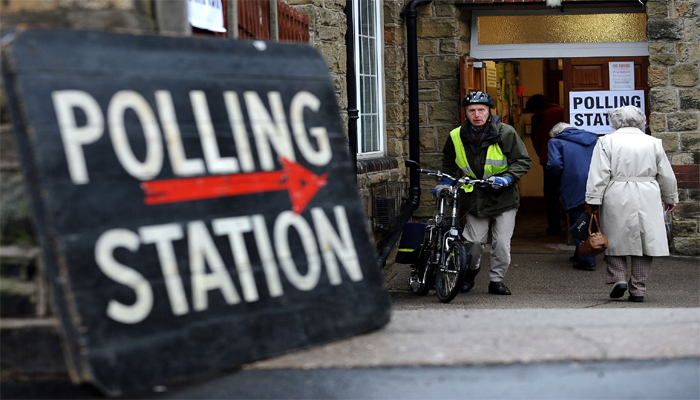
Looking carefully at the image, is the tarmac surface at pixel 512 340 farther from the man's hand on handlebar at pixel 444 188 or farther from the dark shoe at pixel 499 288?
the dark shoe at pixel 499 288

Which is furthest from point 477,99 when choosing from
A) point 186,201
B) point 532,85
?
point 532,85

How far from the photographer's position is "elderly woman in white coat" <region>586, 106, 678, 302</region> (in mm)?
8352

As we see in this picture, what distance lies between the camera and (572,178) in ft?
34.8

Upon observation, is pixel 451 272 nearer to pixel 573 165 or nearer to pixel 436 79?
pixel 573 165

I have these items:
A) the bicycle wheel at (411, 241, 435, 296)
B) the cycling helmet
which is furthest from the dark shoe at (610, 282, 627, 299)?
the cycling helmet

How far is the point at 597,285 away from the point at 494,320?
5.01 m

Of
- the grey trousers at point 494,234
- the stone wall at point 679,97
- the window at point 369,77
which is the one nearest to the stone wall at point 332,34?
the window at point 369,77

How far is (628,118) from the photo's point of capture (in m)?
8.45

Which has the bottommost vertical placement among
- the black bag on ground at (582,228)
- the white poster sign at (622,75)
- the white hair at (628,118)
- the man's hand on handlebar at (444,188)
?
the black bag on ground at (582,228)

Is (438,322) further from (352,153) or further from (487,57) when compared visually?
(487,57)

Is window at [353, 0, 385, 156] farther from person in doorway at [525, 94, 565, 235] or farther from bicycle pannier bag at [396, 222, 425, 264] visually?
person in doorway at [525, 94, 565, 235]

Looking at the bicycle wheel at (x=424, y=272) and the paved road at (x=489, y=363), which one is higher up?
the paved road at (x=489, y=363)

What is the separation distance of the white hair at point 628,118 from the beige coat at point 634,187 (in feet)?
0.30

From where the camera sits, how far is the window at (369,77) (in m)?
11.1
